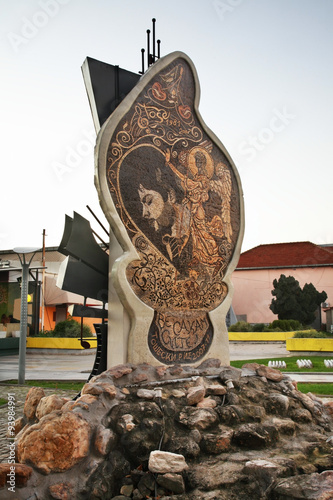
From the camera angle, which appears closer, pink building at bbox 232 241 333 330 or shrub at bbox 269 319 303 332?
shrub at bbox 269 319 303 332

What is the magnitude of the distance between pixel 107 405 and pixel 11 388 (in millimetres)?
6273

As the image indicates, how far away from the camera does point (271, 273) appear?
3138cm

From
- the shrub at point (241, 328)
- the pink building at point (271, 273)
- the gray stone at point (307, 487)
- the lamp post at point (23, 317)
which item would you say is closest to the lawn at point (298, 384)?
the lamp post at point (23, 317)

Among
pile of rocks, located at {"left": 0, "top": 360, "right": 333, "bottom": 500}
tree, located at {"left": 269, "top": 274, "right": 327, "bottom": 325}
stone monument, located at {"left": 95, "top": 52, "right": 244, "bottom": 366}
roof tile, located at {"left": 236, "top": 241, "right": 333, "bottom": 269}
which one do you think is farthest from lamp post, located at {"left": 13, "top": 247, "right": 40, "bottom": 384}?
roof tile, located at {"left": 236, "top": 241, "right": 333, "bottom": 269}

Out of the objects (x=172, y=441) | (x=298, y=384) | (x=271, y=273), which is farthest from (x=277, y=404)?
(x=271, y=273)

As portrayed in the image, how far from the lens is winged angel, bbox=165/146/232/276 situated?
5422 mm

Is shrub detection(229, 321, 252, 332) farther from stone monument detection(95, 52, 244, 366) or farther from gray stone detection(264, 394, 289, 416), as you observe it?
gray stone detection(264, 394, 289, 416)

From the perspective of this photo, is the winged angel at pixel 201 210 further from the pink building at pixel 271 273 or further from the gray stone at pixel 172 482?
the pink building at pixel 271 273

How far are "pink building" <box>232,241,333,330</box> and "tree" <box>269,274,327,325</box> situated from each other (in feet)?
14.0

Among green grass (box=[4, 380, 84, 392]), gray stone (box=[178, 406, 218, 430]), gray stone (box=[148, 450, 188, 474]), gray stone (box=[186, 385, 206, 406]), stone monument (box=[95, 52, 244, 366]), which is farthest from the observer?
green grass (box=[4, 380, 84, 392])

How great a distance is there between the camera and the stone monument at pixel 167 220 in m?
4.82

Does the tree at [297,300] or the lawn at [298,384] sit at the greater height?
the tree at [297,300]

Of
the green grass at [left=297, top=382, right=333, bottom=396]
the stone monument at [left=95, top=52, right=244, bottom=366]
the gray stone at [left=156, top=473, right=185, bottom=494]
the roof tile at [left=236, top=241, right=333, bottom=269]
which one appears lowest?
the green grass at [left=297, top=382, right=333, bottom=396]

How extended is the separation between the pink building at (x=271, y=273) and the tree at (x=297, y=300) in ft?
14.0
